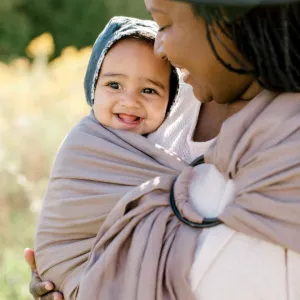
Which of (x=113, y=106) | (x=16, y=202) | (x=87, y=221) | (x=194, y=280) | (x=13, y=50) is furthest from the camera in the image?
(x=13, y=50)

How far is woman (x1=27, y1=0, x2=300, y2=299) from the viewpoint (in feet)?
6.28

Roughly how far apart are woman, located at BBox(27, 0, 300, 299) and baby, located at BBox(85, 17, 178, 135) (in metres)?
0.29

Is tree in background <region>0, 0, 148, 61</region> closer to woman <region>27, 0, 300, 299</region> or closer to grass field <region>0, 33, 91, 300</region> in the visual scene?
grass field <region>0, 33, 91, 300</region>

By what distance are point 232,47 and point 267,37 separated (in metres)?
0.12

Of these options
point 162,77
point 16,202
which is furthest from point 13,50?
point 162,77

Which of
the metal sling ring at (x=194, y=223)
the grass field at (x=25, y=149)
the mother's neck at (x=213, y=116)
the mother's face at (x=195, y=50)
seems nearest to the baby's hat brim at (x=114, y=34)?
the mother's neck at (x=213, y=116)

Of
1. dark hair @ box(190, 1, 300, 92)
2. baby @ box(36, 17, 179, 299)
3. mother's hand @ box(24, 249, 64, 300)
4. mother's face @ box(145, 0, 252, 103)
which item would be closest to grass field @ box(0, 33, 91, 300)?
mother's hand @ box(24, 249, 64, 300)

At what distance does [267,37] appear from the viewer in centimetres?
192

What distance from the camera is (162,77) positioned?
2627 millimetres

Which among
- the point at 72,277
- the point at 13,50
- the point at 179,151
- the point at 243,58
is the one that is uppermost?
the point at 243,58

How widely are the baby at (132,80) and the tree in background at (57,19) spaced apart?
1019 cm

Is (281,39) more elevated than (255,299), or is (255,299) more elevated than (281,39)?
(281,39)

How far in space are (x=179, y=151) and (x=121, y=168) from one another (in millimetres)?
166

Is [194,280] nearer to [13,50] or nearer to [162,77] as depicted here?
[162,77]
